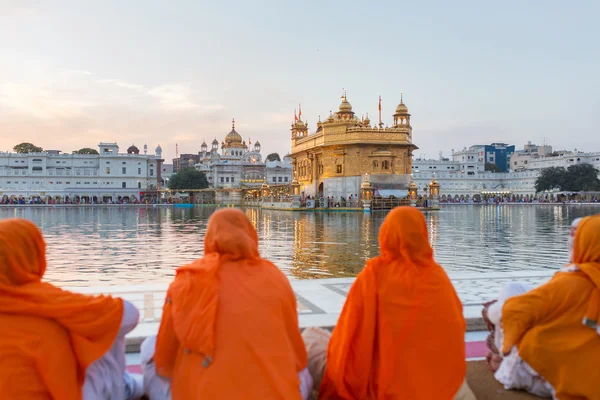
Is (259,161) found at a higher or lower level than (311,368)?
higher

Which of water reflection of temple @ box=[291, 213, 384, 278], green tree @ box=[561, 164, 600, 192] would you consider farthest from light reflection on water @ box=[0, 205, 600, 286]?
green tree @ box=[561, 164, 600, 192]

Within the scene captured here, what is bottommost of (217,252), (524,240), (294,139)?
(524,240)

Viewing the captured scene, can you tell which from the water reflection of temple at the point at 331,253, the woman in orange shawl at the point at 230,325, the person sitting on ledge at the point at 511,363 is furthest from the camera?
the water reflection of temple at the point at 331,253

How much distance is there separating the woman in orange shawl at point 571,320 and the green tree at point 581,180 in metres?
62.0

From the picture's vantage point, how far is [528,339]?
95.0 inches

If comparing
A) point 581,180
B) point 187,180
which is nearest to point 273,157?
point 187,180

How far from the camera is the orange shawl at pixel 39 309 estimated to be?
1.85 meters

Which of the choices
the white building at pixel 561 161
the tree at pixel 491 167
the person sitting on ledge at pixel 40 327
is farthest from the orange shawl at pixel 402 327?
the tree at pixel 491 167

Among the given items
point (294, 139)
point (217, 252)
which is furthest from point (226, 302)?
point (294, 139)

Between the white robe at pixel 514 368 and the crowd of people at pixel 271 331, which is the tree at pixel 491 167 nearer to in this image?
the white robe at pixel 514 368

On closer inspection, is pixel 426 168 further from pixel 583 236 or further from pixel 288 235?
pixel 583 236

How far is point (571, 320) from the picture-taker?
232 cm

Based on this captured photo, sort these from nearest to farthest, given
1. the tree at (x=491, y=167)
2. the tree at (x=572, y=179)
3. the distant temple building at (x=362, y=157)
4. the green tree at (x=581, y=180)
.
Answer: the distant temple building at (x=362, y=157) < the green tree at (x=581, y=180) < the tree at (x=572, y=179) < the tree at (x=491, y=167)

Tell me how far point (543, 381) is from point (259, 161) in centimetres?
7133
